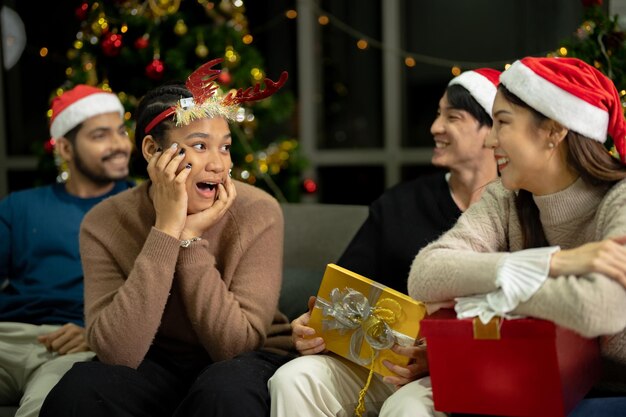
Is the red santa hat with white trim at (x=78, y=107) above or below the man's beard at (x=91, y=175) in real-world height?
above

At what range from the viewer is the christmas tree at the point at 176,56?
379 cm

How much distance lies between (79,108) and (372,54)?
195cm

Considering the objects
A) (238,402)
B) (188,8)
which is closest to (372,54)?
(188,8)

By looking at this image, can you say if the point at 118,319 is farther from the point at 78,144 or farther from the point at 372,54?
the point at 372,54

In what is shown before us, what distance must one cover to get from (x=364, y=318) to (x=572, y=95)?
2.46 feet

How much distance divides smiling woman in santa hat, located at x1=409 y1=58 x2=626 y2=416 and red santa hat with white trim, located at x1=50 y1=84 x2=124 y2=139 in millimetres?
1792

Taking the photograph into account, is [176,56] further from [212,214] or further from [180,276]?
[180,276]

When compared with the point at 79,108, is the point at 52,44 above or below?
above

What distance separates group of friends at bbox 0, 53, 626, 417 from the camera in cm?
186

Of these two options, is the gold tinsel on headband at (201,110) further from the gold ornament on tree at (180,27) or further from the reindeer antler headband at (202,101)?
the gold ornament on tree at (180,27)

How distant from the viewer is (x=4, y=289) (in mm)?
3117

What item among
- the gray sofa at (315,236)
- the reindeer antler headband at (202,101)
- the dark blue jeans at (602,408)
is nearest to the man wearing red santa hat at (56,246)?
the gray sofa at (315,236)

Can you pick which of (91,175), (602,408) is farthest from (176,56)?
(602,408)

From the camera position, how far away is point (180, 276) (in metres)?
2.28
